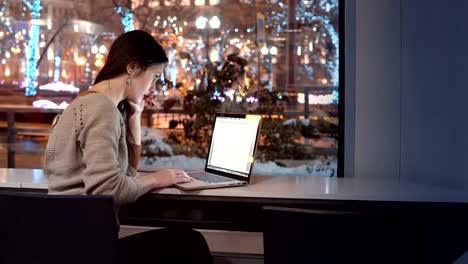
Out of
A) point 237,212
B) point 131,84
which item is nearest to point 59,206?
point 131,84

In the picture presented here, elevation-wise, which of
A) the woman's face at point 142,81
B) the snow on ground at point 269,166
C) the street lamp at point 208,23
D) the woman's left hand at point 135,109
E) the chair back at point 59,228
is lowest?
the snow on ground at point 269,166

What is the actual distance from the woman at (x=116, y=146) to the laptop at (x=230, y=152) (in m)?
0.17

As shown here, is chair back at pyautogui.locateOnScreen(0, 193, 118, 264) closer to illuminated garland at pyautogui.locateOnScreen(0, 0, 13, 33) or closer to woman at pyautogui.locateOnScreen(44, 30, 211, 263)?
woman at pyautogui.locateOnScreen(44, 30, 211, 263)

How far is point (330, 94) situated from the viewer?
468cm

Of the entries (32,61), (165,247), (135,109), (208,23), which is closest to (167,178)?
(165,247)

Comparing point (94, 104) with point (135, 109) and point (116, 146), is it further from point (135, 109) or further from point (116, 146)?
point (135, 109)

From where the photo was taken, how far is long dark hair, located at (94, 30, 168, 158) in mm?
2078

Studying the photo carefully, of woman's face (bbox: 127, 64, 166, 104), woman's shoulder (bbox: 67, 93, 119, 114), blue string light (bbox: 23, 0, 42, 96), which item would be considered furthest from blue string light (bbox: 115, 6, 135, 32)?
woman's shoulder (bbox: 67, 93, 119, 114)

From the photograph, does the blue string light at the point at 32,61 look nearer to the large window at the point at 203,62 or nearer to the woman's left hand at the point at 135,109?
the large window at the point at 203,62

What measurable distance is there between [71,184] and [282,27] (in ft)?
13.9

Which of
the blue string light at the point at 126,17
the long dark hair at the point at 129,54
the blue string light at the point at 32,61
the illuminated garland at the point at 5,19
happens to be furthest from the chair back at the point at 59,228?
the illuminated garland at the point at 5,19

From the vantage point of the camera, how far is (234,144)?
2504 mm

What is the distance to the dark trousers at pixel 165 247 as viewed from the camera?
2176 millimetres

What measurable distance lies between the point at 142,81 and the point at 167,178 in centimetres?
39
